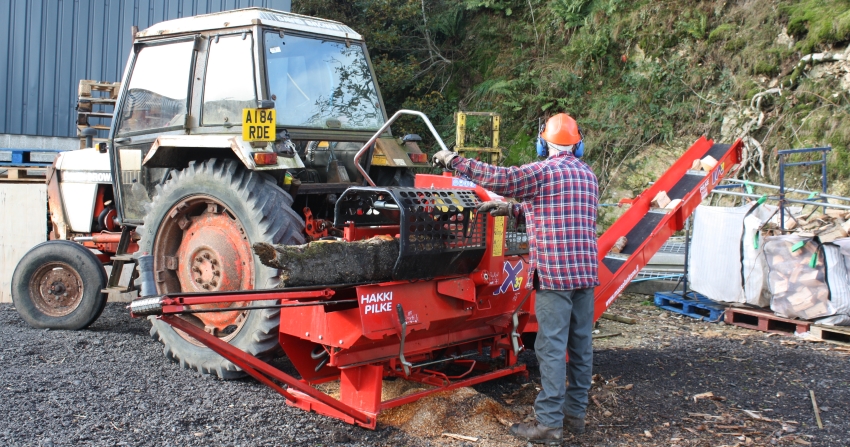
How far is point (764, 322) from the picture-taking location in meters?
7.13

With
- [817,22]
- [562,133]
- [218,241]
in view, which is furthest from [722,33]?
[218,241]

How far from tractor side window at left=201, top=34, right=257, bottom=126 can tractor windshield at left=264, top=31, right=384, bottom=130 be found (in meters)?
0.16

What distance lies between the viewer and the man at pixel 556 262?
407 cm

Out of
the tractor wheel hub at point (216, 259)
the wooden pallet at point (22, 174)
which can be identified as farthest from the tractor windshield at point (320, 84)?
the wooden pallet at point (22, 174)

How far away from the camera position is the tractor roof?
5590 millimetres

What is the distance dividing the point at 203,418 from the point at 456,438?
148 centimetres

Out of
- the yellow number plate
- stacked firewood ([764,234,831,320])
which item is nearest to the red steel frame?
the yellow number plate

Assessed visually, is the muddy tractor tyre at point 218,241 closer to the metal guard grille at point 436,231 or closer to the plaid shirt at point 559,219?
the metal guard grille at point 436,231

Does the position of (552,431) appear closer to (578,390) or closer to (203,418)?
(578,390)

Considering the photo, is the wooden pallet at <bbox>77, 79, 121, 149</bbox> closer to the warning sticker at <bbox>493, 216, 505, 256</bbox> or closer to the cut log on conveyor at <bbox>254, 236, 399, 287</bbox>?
the cut log on conveyor at <bbox>254, 236, 399, 287</bbox>

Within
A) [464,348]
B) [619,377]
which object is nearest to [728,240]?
[619,377]

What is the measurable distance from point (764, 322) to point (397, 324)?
4606mm

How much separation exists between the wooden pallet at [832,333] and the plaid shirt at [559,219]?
3.69m

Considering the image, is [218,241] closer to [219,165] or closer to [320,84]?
[219,165]
